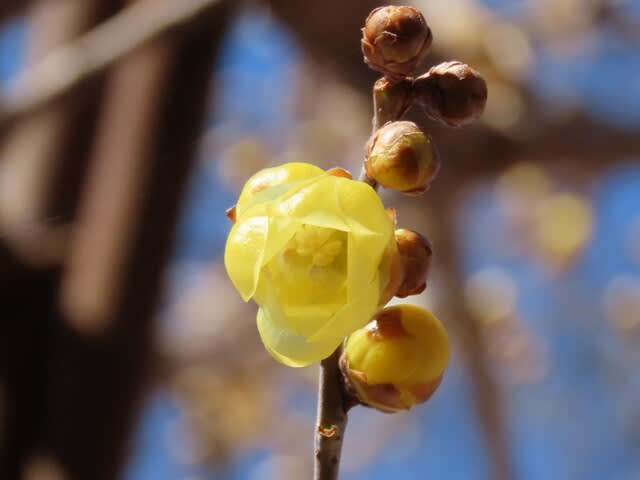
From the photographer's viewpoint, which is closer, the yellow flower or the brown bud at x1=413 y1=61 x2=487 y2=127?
the yellow flower

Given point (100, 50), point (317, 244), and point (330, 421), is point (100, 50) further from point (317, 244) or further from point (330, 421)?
point (330, 421)

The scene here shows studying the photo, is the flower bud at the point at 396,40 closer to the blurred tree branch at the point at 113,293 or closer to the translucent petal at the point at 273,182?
the translucent petal at the point at 273,182

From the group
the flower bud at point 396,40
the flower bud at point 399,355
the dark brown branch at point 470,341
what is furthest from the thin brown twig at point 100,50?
the flower bud at point 399,355

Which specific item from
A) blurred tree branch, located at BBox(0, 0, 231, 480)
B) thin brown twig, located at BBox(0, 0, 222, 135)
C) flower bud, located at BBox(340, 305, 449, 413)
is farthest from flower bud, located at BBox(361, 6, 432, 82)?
blurred tree branch, located at BBox(0, 0, 231, 480)

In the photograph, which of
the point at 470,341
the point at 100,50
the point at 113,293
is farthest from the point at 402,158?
the point at 470,341

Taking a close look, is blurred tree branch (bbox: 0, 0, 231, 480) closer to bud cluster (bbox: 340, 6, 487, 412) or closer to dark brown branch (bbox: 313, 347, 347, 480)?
bud cluster (bbox: 340, 6, 487, 412)

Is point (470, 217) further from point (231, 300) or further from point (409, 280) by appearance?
point (409, 280)
